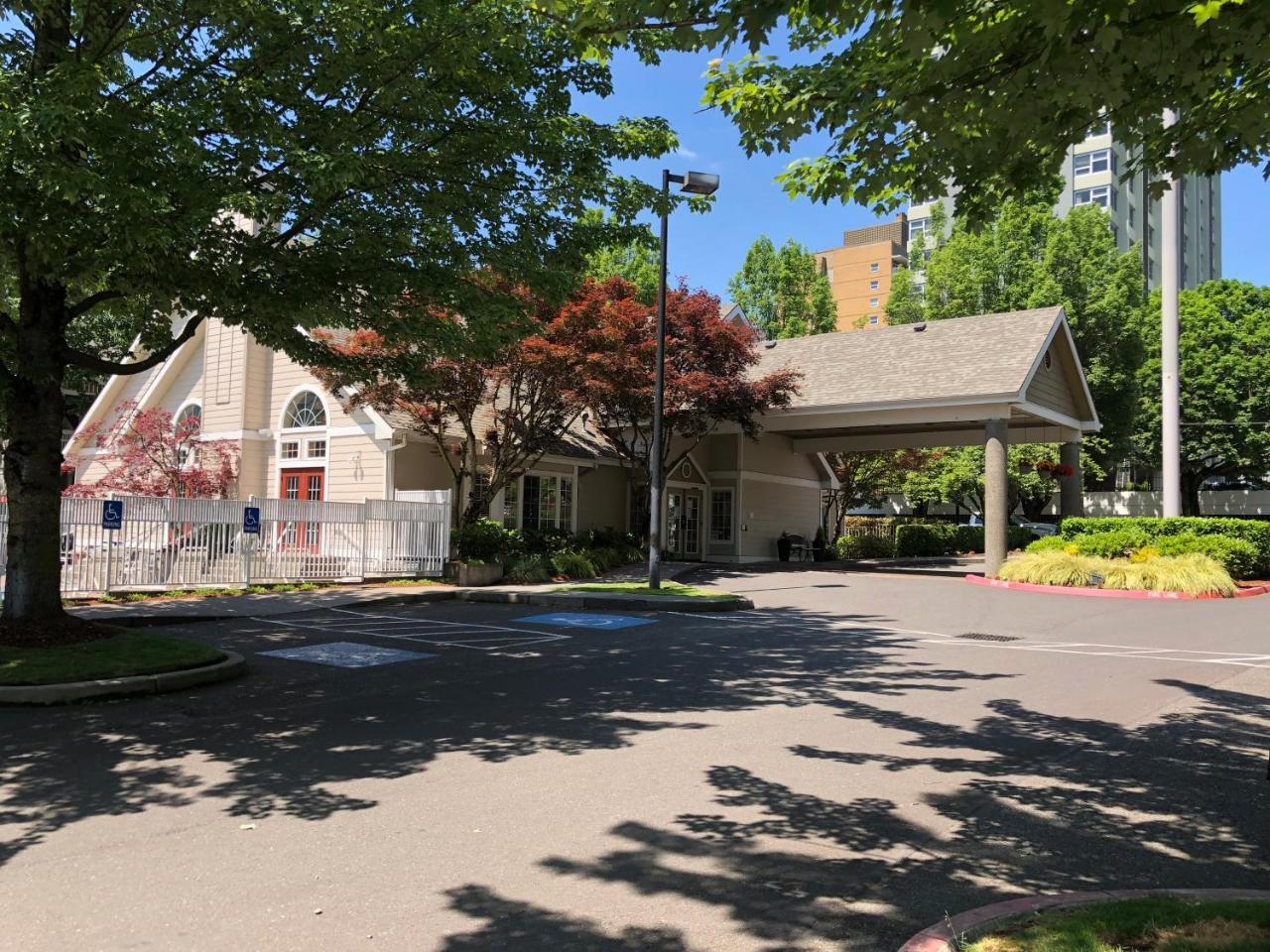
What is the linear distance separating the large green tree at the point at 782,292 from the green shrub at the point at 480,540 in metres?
31.0

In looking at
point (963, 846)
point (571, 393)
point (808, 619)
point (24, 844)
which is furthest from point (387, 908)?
point (571, 393)

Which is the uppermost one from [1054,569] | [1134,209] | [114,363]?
[1134,209]

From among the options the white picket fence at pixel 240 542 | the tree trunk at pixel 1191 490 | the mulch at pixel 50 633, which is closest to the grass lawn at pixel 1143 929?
the mulch at pixel 50 633

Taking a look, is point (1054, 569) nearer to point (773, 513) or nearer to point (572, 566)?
point (572, 566)

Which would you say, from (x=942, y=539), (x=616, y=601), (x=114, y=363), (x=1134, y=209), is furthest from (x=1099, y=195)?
(x=114, y=363)


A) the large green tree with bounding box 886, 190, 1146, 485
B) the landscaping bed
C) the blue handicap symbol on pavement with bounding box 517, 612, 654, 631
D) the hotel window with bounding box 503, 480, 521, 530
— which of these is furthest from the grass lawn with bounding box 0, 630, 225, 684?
the large green tree with bounding box 886, 190, 1146, 485

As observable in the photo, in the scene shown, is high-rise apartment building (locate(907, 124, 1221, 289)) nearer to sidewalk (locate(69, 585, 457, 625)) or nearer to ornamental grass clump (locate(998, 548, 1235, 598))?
ornamental grass clump (locate(998, 548, 1235, 598))

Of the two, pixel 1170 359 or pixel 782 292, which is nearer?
pixel 1170 359

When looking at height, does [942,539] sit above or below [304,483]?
below

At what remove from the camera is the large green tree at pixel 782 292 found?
161 ft

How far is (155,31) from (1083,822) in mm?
9566

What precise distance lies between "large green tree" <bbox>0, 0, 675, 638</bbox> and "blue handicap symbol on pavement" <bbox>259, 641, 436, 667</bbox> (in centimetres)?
246

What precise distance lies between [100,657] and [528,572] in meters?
12.0

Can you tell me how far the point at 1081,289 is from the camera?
136 ft
